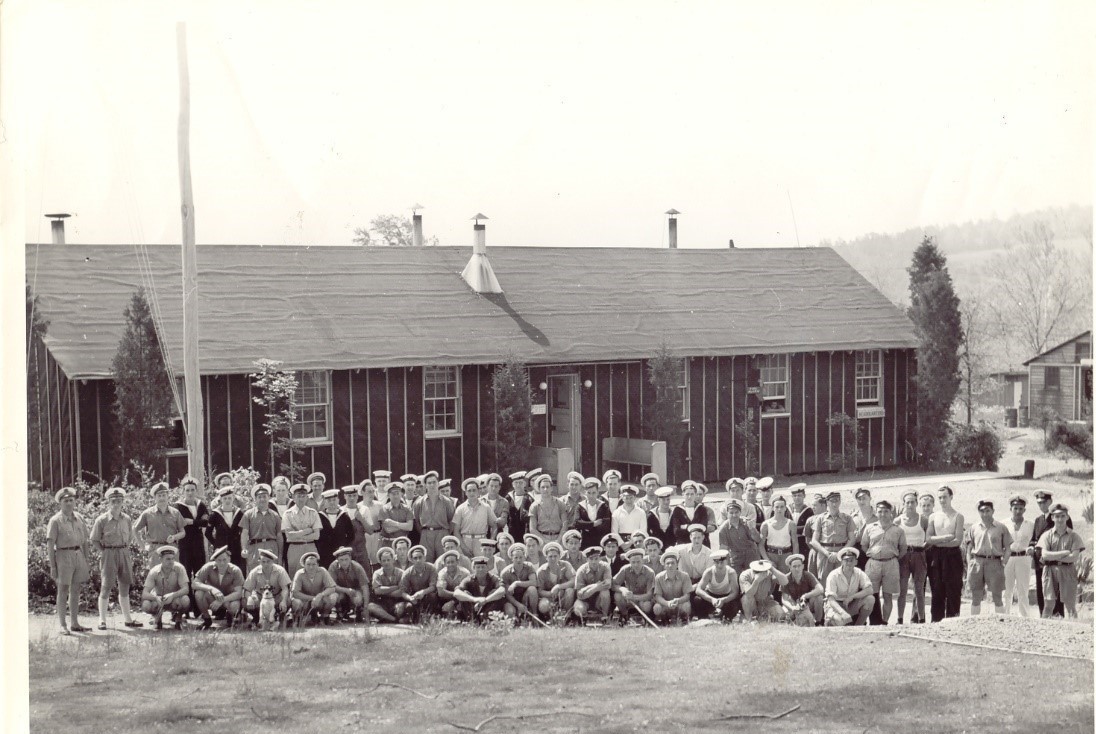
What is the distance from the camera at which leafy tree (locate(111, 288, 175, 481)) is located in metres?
13.9

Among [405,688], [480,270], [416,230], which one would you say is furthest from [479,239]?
[405,688]

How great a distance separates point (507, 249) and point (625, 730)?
38.3 ft

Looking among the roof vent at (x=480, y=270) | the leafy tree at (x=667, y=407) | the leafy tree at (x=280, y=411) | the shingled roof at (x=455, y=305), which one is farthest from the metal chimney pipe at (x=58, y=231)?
the leafy tree at (x=667, y=407)

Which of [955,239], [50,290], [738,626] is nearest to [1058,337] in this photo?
[955,239]

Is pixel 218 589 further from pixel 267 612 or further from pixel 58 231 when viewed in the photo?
pixel 58 231

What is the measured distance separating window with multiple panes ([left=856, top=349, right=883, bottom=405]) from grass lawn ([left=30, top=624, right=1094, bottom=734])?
9280mm

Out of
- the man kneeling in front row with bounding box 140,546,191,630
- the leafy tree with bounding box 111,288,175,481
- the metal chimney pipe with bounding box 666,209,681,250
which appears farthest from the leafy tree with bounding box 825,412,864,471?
the man kneeling in front row with bounding box 140,546,191,630

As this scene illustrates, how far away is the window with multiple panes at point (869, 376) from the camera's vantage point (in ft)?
60.8

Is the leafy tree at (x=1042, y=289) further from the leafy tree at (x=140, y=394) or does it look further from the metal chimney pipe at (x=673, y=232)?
the leafy tree at (x=140, y=394)

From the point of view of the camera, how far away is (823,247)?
19.6 metres

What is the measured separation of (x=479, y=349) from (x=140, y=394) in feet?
16.4

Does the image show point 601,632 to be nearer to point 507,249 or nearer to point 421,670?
point 421,670

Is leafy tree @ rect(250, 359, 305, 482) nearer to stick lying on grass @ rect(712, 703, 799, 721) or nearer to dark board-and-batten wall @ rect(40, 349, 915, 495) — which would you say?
dark board-and-batten wall @ rect(40, 349, 915, 495)

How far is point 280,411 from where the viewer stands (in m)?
15.3
